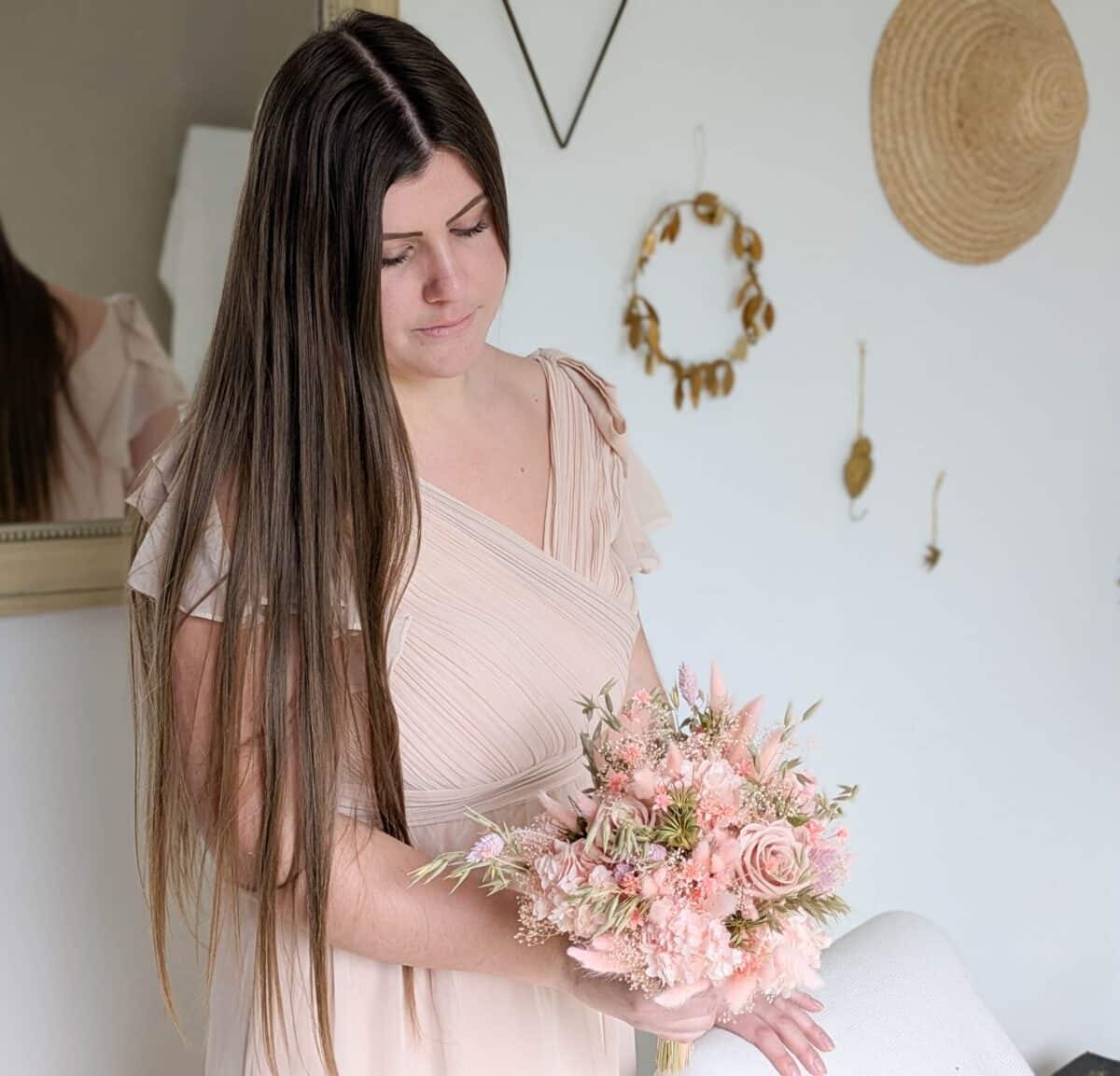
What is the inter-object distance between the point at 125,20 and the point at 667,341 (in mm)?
930

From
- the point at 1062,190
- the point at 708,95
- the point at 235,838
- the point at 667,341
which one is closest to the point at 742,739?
the point at 235,838

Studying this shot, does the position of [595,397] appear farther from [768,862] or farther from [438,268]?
[768,862]

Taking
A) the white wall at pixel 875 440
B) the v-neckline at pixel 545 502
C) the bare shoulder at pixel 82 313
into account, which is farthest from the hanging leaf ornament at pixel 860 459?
the bare shoulder at pixel 82 313

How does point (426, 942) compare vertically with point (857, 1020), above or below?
above

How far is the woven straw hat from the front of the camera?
2285 mm

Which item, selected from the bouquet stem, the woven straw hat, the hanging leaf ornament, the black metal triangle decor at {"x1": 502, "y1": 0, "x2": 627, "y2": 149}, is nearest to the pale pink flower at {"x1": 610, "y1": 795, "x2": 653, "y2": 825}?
the bouquet stem

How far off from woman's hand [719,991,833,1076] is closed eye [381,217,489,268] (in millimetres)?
→ 785

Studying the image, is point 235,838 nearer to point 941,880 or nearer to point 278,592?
point 278,592

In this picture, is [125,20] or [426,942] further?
[125,20]

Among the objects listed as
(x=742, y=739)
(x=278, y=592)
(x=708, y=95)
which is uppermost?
(x=708, y=95)

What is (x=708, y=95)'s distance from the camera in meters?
2.08

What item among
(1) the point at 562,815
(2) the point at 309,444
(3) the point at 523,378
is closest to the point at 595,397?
(3) the point at 523,378

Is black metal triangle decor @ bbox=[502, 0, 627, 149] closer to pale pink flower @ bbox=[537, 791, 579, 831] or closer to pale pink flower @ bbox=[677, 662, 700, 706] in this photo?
pale pink flower @ bbox=[677, 662, 700, 706]

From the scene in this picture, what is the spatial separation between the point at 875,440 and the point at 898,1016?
44.6 inches
